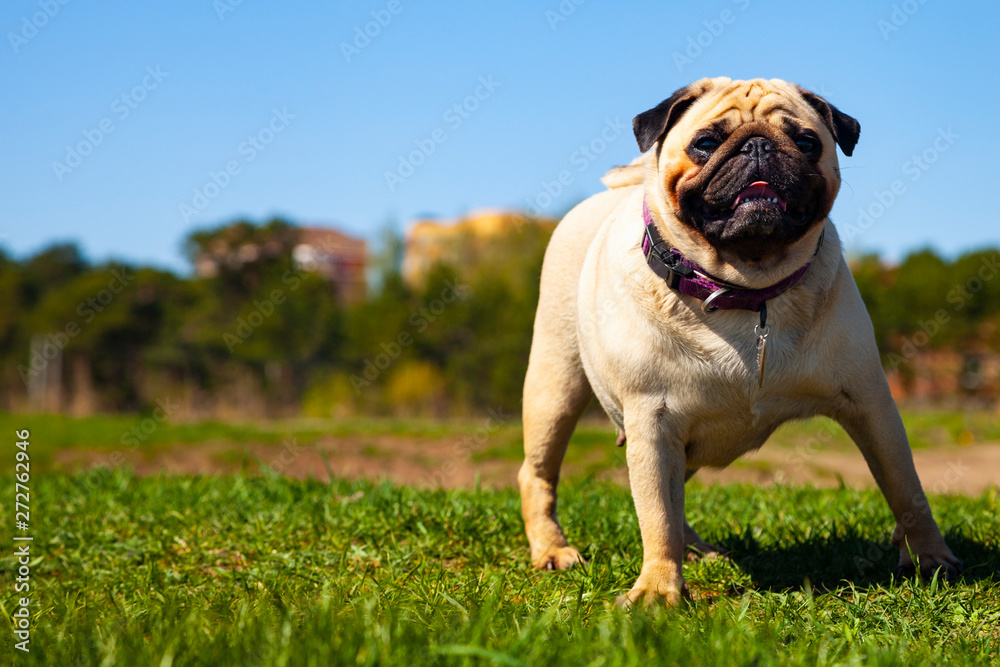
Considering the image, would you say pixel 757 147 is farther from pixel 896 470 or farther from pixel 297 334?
pixel 297 334

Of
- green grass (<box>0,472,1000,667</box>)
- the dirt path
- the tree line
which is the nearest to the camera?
green grass (<box>0,472,1000,667</box>)

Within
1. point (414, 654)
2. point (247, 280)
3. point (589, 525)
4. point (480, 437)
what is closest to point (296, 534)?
point (589, 525)

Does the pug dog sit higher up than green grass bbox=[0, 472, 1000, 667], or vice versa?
the pug dog

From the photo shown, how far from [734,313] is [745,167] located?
51 centimetres

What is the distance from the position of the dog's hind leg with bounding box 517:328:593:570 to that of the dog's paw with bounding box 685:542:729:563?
1.85 ft

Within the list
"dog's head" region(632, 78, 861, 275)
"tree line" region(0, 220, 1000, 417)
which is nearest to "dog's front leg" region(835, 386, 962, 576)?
"dog's head" region(632, 78, 861, 275)

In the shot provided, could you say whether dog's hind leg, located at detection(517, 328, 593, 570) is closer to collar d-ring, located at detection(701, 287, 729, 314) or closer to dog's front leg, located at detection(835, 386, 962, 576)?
collar d-ring, located at detection(701, 287, 729, 314)

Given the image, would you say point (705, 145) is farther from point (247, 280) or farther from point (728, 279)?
point (247, 280)

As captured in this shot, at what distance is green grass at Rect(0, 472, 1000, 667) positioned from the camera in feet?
6.57

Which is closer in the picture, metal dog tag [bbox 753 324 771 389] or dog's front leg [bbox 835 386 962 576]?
metal dog tag [bbox 753 324 771 389]

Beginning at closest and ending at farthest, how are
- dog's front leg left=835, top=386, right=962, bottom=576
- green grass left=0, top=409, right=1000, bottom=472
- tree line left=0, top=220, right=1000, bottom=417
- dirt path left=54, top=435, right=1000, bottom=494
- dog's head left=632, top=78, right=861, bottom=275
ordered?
1. dog's head left=632, top=78, right=861, bottom=275
2. dog's front leg left=835, top=386, right=962, bottom=576
3. dirt path left=54, top=435, right=1000, bottom=494
4. green grass left=0, top=409, right=1000, bottom=472
5. tree line left=0, top=220, right=1000, bottom=417

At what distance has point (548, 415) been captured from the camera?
396 cm

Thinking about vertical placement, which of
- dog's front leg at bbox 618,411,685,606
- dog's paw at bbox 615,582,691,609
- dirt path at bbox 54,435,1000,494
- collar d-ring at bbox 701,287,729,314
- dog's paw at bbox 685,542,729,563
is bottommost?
dirt path at bbox 54,435,1000,494

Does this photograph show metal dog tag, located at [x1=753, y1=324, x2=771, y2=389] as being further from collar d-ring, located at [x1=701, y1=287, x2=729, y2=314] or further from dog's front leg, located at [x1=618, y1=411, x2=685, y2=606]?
dog's front leg, located at [x1=618, y1=411, x2=685, y2=606]
